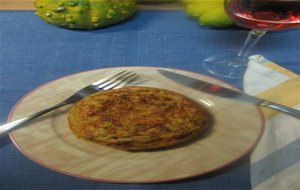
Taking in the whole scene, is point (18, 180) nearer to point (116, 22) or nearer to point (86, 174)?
point (86, 174)

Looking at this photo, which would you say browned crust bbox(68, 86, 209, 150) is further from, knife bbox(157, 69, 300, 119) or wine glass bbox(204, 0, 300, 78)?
wine glass bbox(204, 0, 300, 78)

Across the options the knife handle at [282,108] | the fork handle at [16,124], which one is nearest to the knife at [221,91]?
the knife handle at [282,108]

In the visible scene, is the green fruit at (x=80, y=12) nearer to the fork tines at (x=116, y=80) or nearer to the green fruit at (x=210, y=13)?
the green fruit at (x=210, y=13)

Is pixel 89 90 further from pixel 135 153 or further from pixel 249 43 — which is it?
pixel 249 43

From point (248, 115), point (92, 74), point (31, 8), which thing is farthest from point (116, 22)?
point (248, 115)

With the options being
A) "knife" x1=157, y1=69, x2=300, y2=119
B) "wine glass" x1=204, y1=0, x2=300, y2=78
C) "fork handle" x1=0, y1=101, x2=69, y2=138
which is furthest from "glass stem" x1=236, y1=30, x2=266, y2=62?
"fork handle" x1=0, y1=101, x2=69, y2=138
